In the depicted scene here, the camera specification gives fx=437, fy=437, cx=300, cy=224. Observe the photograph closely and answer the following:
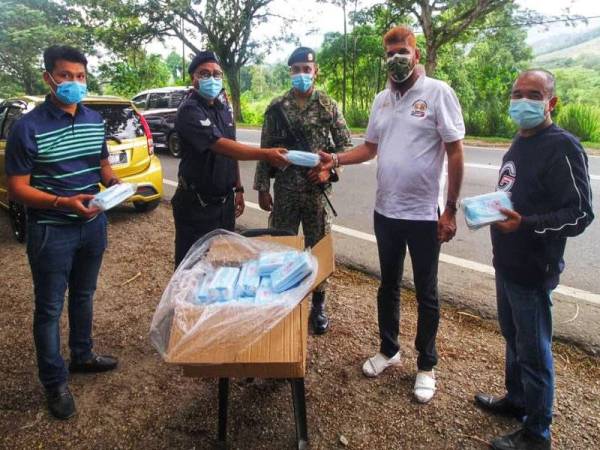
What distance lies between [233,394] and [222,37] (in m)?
23.8

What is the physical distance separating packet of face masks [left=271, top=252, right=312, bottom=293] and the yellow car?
3842 millimetres

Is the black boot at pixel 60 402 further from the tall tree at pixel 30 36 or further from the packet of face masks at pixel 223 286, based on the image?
the tall tree at pixel 30 36

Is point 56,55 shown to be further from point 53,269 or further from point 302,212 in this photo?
point 302,212

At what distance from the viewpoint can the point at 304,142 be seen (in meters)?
2.95

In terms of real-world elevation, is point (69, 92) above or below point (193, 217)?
above

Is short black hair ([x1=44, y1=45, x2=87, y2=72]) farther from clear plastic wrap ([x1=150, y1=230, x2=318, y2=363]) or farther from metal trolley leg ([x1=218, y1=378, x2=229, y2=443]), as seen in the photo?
metal trolley leg ([x1=218, y1=378, x2=229, y2=443])

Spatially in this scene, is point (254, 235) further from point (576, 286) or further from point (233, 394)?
point (576, 286)

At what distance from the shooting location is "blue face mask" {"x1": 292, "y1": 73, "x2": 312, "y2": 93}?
286cm

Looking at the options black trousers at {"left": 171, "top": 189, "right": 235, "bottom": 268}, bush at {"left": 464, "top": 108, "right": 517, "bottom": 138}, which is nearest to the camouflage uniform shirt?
black trousers at {"left": 171, "top": 189, "right": 235, "bottom": 268}

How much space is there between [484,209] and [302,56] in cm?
170

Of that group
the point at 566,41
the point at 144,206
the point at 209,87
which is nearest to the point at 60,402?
the point at 209,87

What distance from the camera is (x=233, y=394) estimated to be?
2387 millimetres

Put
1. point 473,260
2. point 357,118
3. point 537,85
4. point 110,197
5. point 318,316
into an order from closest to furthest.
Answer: point 537,85
point 110,197
point 318,316
point 473,260
point 357,118

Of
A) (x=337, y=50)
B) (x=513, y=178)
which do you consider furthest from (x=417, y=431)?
(x=337, y=50)
